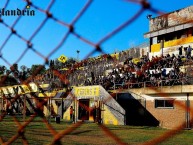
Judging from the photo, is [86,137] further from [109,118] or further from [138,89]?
[138,89]

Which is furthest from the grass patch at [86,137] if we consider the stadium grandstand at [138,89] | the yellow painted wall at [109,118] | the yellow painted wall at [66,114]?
the yellow painted wall at [66,114]

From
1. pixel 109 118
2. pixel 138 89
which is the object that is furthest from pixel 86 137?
pixel 138 89

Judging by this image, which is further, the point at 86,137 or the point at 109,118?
the point at 109,118

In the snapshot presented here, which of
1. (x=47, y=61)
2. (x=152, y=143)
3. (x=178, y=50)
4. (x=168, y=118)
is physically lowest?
(x=168, y=118)

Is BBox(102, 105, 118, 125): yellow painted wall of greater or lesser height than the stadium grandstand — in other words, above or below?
below

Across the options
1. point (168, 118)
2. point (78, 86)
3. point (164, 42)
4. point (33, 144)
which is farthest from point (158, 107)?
point (33, 144)

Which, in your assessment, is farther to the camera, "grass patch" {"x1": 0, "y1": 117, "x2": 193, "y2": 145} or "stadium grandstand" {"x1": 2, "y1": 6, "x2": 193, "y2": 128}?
"stadium grandstand" {"x1": 2, "y1": 6, "x2": 193, "y2": 128}

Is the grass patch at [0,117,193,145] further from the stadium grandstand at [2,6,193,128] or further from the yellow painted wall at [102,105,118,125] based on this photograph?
the yellow painted wall at [102,105,118,125]

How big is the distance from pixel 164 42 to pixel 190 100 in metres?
12.2

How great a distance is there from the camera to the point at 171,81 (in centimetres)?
1975

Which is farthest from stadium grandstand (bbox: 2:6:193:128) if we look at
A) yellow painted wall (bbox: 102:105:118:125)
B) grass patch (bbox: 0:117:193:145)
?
grass patch (bbox: 0:117:193:145)

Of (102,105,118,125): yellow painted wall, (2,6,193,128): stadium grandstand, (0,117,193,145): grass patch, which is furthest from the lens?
(102,105,118,125): yellow painted wall

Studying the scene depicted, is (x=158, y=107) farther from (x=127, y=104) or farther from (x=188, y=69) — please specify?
(x=188, y=69)

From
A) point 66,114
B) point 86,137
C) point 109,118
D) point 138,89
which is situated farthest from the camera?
point 66,114
